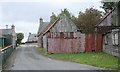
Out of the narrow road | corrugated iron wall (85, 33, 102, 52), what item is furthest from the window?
the narrow road

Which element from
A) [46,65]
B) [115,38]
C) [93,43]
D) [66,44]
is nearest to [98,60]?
[46,65]

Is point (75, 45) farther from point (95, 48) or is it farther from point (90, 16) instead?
point (90, 16)

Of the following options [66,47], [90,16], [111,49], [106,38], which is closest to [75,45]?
[66,47]

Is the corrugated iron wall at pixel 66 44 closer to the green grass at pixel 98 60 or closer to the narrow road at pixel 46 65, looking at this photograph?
the green grass at pixel 98 60

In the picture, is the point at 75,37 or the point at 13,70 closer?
the point at 13,70

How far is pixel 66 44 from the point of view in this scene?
3828 cm

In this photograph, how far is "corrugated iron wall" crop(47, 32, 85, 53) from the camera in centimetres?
3803

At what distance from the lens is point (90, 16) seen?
201 ft

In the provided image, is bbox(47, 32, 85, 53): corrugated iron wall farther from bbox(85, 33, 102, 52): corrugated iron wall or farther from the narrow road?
the narrow road

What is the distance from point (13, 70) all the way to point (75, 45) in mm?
20152

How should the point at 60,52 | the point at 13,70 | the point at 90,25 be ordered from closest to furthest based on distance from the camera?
the point at 13,70, the point at 60,52, the point at 90,25

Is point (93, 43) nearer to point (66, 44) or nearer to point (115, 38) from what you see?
point (66, 44)

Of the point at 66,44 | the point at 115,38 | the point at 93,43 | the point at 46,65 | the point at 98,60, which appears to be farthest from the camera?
the point at 66,44

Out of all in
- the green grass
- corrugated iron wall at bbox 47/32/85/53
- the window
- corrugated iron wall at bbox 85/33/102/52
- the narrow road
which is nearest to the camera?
the narrow road
